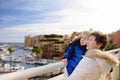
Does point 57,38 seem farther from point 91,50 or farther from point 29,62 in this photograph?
point 91,50

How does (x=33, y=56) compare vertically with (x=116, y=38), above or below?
below

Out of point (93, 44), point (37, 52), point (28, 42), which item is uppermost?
point (93, 44)

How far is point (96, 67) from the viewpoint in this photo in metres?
1.58

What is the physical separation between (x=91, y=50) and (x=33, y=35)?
56.9 metres

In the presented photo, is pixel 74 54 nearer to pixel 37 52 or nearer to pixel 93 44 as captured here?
pixel 93 44

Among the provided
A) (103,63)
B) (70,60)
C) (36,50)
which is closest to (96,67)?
(103,63)

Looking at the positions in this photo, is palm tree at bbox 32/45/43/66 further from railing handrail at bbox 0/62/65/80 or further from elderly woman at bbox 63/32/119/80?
elderly woman at bbox 63/32/119/80

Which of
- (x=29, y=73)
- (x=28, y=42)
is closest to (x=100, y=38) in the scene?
(x=29, y=73)

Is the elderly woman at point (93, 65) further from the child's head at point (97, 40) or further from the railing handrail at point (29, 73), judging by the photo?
the railing handrail at point (29, 73)

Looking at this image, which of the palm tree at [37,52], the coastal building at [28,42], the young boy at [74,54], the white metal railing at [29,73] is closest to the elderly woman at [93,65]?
the white metal railing at [29,73]

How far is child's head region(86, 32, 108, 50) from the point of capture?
5.58ft

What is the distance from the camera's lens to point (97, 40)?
67.1 inches

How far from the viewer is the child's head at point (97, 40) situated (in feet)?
5.58

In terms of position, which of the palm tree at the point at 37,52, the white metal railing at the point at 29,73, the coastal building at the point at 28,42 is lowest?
the palm tree at the point at 37,52
